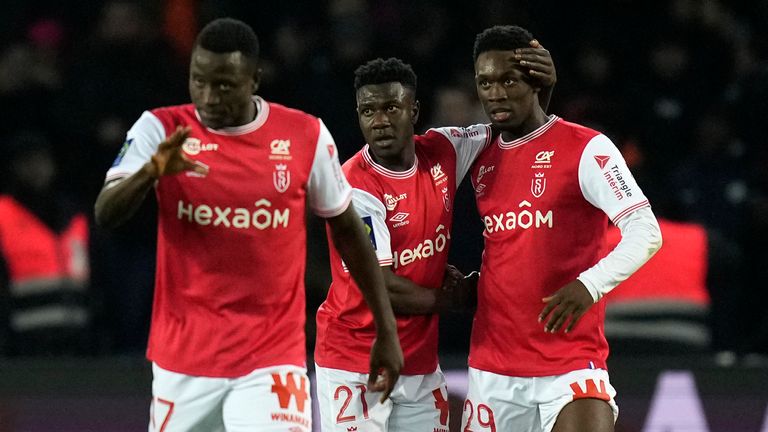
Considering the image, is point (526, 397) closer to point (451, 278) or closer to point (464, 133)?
point (451, 278)

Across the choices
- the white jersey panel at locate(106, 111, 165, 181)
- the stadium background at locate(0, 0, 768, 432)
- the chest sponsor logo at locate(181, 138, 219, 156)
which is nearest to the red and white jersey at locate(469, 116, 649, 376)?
the chest sponsor logo at locate(181, 138, 219, 156)

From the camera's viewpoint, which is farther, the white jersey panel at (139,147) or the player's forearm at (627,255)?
the player's forearm at (627,255)

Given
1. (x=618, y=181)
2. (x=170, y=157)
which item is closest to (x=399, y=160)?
(x=618, y=181)

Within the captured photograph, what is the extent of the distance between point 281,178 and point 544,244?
1.28m

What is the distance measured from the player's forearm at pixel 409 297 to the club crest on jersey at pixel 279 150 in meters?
0.93

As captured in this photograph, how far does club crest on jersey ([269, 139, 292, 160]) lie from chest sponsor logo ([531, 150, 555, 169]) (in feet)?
4.02

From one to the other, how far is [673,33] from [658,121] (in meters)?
0.93

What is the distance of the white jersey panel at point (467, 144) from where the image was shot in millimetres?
5812

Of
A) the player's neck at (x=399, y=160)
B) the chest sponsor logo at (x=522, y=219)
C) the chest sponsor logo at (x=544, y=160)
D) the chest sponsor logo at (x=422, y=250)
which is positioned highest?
the chest sponsor logo at (x=544, y=160)

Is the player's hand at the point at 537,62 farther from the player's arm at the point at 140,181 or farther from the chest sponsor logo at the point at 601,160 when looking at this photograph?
the player's arm at the point at 140,181

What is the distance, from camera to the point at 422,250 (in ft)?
18.5

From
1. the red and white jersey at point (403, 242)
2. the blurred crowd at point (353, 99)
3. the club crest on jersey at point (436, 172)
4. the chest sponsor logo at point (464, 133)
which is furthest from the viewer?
the blurred crowd at point (353, 99)

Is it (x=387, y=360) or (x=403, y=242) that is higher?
(x=403, y=242)

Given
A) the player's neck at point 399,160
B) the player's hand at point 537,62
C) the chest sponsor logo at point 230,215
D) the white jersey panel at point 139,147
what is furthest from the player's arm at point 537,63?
the white jersey panel at point 139,147
